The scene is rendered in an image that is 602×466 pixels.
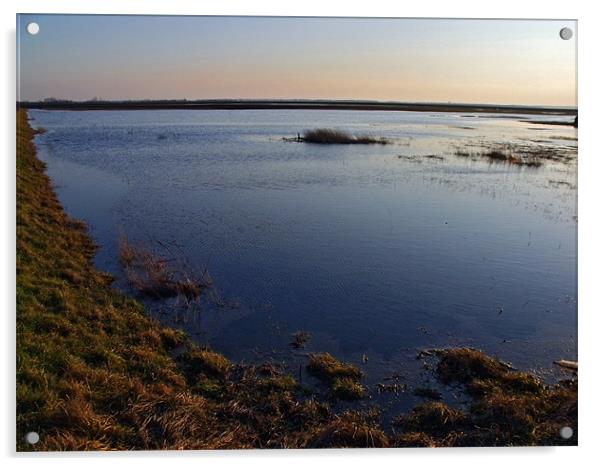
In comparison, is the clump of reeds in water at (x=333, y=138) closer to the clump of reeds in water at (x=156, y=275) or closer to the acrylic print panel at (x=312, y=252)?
the acrylic print panel at (x=312, y=252)

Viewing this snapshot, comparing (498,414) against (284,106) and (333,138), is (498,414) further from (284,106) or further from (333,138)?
(333,138)

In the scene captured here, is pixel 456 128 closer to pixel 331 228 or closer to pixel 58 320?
pixel 331 228

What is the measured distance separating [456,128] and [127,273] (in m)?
5.17

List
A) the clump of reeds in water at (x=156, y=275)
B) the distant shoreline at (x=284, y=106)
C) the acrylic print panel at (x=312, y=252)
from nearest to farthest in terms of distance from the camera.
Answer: the acrylic print panel at (x=312, y=252) < the distant shoreline at (x=284, y=106) < the clump of reeds in water at (x=156, y=275)

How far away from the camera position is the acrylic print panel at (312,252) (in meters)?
4.85

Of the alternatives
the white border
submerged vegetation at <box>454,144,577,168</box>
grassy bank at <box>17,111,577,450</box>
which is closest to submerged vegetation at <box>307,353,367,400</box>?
grassy bank at <box>17,111,577,450</box>

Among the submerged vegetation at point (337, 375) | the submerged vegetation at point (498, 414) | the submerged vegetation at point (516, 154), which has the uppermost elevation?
the submerged vegetation at point (516, 154)

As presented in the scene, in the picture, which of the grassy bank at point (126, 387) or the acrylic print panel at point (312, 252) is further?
the acrylic print panel at point (312, 252)

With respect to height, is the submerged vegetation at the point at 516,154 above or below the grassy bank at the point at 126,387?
above

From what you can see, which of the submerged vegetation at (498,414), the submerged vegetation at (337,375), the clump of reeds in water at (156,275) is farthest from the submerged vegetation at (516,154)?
the clump of reeds in water at (156,275)

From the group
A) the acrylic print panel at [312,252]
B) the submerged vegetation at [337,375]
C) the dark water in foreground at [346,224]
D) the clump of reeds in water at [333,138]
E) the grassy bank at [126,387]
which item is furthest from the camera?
the clump of reeds in water at [333,138]

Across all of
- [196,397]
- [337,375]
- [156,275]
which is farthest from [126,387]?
[156,275]
